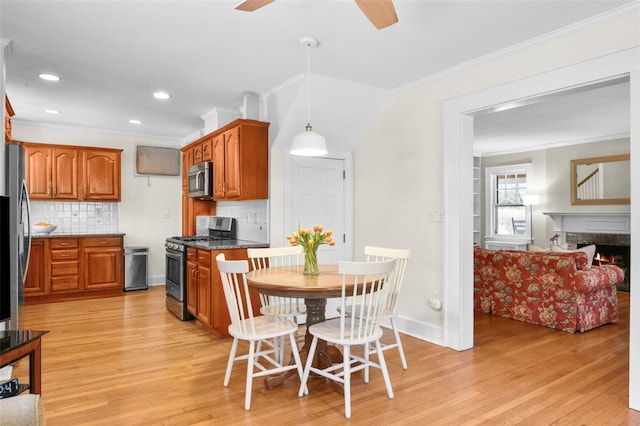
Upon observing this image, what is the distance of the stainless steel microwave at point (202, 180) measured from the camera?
505 cm

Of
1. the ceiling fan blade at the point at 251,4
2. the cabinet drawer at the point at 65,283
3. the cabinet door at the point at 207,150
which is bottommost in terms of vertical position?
the cabinet drawer at the point at 65,283

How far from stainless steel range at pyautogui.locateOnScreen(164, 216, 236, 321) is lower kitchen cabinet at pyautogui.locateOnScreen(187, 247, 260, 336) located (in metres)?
0.10

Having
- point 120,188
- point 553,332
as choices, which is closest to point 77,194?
point 120,188

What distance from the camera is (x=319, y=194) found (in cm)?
476

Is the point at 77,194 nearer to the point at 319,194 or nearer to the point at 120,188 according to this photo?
the point at 120,188

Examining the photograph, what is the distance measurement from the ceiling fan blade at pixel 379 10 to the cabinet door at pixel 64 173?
17.9 feet

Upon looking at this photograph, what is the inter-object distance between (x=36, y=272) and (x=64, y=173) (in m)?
1.46

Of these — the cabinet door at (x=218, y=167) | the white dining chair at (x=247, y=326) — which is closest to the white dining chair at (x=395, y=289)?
the white dining chair at (x=247, y=326)

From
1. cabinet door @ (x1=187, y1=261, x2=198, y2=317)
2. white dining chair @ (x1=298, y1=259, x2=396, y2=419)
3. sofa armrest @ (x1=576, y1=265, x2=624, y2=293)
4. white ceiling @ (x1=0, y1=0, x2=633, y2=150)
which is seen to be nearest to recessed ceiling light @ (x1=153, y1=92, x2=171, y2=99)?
white ceiling @ (x1=0, y1=0, x2=633, y2=150)

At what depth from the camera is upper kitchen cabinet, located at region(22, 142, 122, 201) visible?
581cm

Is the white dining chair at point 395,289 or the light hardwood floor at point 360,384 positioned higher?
the white dining chair at point 395,289

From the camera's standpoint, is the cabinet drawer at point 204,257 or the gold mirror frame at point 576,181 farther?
the gold mirror frame at point 576,181

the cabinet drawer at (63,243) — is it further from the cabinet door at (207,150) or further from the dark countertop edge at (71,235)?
the cabinet door at (207,150)

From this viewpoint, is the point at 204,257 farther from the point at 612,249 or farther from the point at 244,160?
the point at 612,249
